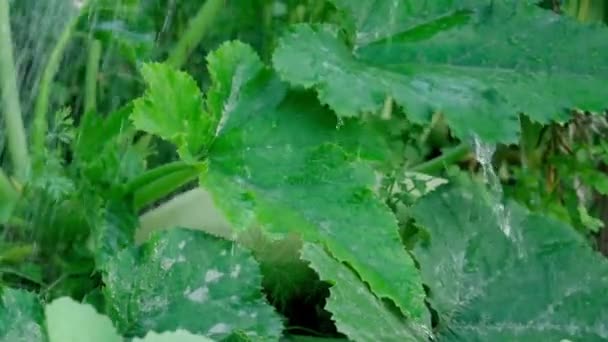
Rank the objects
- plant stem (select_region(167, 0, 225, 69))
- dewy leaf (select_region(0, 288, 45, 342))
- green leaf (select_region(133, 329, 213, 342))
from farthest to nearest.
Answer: plant stem (select_region(167, 0, 225, 69)) → dewy leaf (select_region(0, 288, 45, 342)) → green leaf (select_region(133, 329, 213, 342))

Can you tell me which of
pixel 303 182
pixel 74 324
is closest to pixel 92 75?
pixel 303 182

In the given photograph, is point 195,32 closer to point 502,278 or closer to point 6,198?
point 6,198

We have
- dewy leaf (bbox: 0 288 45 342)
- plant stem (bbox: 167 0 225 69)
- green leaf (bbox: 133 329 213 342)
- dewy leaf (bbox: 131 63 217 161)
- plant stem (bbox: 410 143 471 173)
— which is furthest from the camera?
plant stem (bbox: 410 143 471 173)

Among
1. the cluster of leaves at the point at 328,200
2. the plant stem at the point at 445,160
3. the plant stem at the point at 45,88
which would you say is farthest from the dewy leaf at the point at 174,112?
the plant stem at the point at 445,160

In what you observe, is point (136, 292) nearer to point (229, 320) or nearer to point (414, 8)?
point (229, 320)

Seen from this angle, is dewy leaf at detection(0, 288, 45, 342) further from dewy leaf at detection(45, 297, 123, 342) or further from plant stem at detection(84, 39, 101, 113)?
plant stem at detection(84, 39, 101, 113)

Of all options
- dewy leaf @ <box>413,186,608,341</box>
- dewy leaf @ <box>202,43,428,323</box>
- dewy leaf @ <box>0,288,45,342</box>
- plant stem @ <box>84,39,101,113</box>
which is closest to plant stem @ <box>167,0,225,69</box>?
plant stem @ <box>84,39,101,113</box>

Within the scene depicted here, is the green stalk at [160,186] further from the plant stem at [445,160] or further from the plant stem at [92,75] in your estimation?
the plant stem at [445,160]

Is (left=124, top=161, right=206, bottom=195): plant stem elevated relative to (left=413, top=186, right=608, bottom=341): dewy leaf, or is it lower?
elevated
